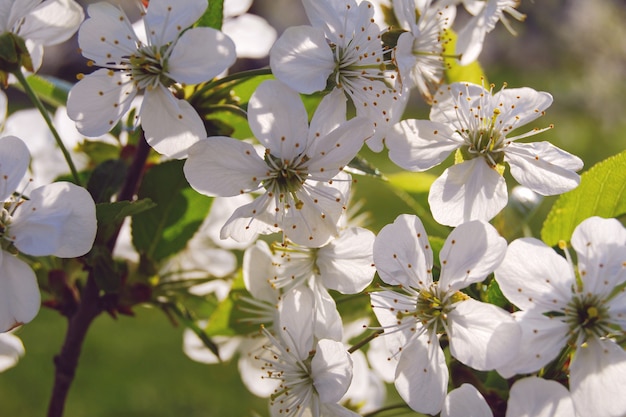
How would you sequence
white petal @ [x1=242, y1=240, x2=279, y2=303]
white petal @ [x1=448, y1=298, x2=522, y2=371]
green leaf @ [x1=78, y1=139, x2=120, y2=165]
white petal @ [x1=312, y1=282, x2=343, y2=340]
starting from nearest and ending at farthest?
white petal @ [x1=448, y1=298, x2=522, y2=371]
white petal @ [x1=312, y1=282, x2=343, y2=340]
white petal @ [x1=242, y1=240, x2=279, y2=303]
green leaf @ [x1=78, y1=139, x2=120, y2=165]

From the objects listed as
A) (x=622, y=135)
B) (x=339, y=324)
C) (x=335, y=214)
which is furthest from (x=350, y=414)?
(x=622, y=135)

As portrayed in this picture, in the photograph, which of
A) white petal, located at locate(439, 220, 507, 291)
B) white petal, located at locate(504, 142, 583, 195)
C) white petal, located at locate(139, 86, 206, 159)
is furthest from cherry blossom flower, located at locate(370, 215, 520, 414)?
white petal, located at locate(139, 86, 206, 159)

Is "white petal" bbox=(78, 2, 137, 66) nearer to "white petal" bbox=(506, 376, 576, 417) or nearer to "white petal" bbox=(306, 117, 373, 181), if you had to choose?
→ "white petal" bbox=(306, 117, 373, 181)

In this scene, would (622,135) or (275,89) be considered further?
(622,135)

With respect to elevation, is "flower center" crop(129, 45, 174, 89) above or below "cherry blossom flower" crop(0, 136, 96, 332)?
above

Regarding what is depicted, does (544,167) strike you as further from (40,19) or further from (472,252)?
(40,19)

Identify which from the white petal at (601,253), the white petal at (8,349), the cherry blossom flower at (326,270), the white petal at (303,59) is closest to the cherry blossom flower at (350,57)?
the white petal at (303,59)

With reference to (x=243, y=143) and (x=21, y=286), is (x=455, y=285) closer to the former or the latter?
(x=243, y=143)

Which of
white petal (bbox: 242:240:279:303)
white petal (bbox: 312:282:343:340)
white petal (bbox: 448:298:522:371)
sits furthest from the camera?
white petal (bbox: 242:240:279:303)
